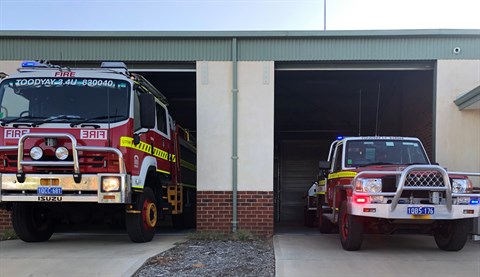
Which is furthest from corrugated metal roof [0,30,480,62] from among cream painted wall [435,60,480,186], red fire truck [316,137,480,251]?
red fire truck [316,137,480,251]

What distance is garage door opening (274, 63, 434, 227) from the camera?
1306cm

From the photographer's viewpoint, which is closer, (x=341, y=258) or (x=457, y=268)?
(x=457, y=268)

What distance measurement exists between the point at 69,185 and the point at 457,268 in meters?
6.22

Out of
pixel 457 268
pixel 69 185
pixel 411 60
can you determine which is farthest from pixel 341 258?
pixel 411 60

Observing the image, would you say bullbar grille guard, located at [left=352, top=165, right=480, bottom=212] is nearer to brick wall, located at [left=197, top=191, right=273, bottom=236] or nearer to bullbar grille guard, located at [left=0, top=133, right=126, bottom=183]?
brick wall, located at [left=197, top=191, right=273, bottom=236]

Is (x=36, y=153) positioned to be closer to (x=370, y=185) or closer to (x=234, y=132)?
(x=234, y=132)

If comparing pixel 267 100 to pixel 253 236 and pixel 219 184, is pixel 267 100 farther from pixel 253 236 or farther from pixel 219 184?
pixel 253 236

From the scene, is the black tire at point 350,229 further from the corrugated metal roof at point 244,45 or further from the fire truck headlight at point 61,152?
the fire truck headlight at point 61,152

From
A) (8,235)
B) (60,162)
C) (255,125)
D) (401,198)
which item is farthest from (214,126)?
(8,235)

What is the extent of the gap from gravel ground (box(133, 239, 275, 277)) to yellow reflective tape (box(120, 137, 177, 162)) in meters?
1.89

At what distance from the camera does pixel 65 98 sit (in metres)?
8.17

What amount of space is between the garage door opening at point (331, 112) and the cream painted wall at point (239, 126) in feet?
2.90

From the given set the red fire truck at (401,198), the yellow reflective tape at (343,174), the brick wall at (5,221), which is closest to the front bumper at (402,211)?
the red fire truck at (401,198)

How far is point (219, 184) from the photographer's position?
1056 cm
